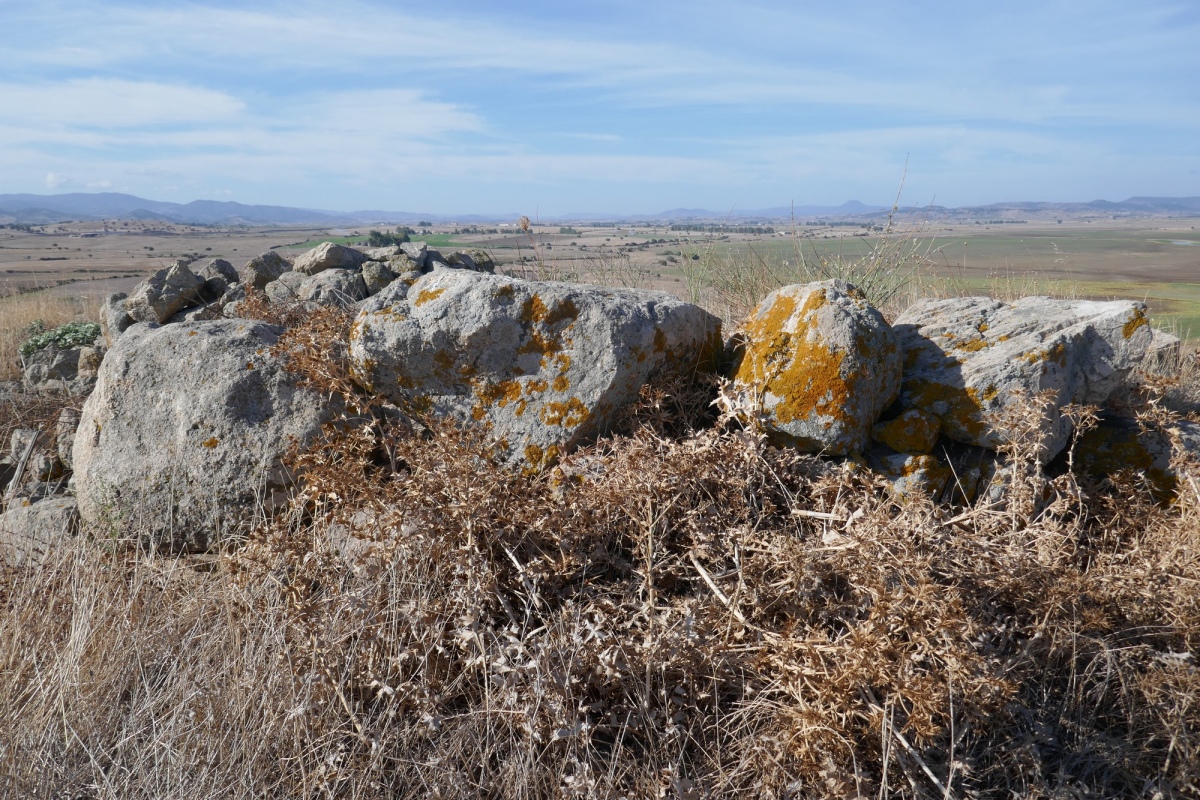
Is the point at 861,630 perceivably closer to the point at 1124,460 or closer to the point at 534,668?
the point at 534,668

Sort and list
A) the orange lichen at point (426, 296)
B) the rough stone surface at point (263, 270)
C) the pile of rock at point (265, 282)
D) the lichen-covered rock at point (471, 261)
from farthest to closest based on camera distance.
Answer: the lichen-covered rock at point (471, 261) < the rough stone surface at point (263, 270) < the pile of rock at point (265, 282) < the orange lichen at point (426, 296)

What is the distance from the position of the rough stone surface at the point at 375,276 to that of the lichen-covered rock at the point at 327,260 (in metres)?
0.52

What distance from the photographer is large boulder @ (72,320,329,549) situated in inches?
164

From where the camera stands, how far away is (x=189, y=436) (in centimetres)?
424

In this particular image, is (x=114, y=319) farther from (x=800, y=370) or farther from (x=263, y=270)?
(x=800, y=370)

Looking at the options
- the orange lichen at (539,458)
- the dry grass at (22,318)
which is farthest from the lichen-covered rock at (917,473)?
the dry grass at (22,318)

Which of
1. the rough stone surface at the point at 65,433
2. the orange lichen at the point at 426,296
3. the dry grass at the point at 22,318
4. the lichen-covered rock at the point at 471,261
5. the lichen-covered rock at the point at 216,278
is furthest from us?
the dry grass at the point at 22,318

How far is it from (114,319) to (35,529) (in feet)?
10.9

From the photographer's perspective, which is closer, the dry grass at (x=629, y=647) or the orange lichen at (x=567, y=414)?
the dry grass at (x=629, y=647)

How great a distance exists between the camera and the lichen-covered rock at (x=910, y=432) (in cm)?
384

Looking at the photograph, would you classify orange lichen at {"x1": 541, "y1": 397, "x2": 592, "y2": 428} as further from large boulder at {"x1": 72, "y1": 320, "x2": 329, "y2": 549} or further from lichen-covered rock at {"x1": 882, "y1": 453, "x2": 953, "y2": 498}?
lichen-covered rock at {"x1": 882, "y1": 453, "x2": 953, "y2": 498}

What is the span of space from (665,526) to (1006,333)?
243 centimetres

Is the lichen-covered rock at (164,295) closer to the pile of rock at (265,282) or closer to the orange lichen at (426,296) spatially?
the pile of rock at (265,282)

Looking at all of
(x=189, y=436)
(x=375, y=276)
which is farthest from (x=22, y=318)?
(x=189, y=436)
